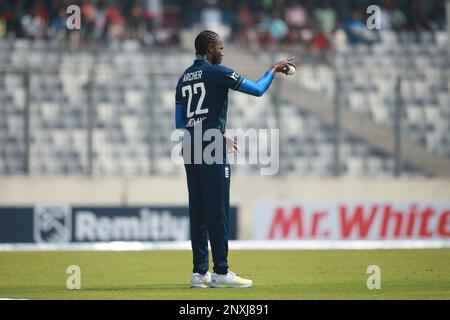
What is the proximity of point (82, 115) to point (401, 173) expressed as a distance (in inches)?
233

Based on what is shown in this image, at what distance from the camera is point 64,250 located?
18078 mm

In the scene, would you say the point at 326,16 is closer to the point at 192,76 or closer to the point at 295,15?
the point at 295,15

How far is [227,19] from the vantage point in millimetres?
28422

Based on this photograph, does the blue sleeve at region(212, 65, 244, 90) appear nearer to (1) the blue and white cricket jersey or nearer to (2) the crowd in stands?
(1) the blue and white cricket jersey

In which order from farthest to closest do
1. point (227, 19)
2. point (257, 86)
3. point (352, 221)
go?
point (227, 19)
point (352, 221)
point (257, 86)

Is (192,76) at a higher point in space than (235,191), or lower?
higher

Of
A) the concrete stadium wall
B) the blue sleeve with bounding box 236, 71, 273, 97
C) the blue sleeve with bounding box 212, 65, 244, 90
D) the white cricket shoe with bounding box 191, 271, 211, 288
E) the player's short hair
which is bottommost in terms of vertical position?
the white cricket shoe with bounding box 191, 271, 211, 288

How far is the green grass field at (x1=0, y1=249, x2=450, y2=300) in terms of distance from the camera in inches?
430

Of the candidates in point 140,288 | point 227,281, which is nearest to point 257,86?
point 227,281

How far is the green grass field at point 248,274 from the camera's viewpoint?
430 inches

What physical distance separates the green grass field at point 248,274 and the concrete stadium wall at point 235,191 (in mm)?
3087

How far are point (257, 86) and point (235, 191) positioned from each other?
31.5 feet

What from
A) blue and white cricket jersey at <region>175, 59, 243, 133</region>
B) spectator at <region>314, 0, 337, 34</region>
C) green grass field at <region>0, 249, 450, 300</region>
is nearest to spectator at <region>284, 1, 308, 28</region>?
spectator at <region>314, 0, 337, 34</region>
